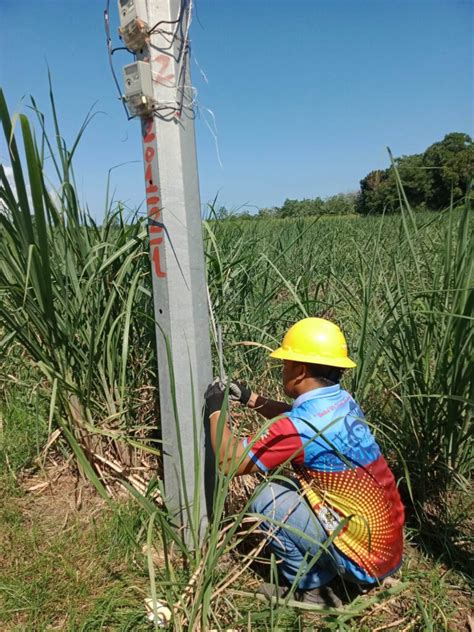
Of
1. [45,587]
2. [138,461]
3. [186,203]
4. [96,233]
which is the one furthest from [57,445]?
[186,203]

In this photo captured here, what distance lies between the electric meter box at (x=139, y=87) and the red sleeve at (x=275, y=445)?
96 cm

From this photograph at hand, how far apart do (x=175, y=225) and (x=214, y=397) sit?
0.53 meters

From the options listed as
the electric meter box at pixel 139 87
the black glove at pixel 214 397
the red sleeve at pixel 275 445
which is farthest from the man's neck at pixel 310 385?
the electric meter box at pixel 139 87

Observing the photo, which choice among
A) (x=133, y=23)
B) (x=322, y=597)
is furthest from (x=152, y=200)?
(x=322, y=597)

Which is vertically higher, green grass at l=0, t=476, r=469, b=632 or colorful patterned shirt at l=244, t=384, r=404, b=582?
colorful patterned shirt at l=244, t=384, r=404, b=582

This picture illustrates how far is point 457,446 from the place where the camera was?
1.46m

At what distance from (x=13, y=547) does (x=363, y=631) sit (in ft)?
3.76

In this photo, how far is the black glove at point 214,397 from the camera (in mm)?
1312

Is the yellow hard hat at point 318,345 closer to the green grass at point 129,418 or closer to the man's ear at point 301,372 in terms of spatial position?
the man's ear at point 301,372

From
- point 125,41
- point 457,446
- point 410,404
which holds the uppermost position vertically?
point 125,41

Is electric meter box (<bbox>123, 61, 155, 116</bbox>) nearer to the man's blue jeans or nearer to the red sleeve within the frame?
the red sleeve

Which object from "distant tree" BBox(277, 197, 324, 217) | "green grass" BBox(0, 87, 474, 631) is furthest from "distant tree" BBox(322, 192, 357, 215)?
"green grass" BBox(0, 87, 474, 631)

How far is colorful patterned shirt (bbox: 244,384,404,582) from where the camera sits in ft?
4.09

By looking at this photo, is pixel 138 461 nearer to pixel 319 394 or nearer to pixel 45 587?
pixel 45 587
